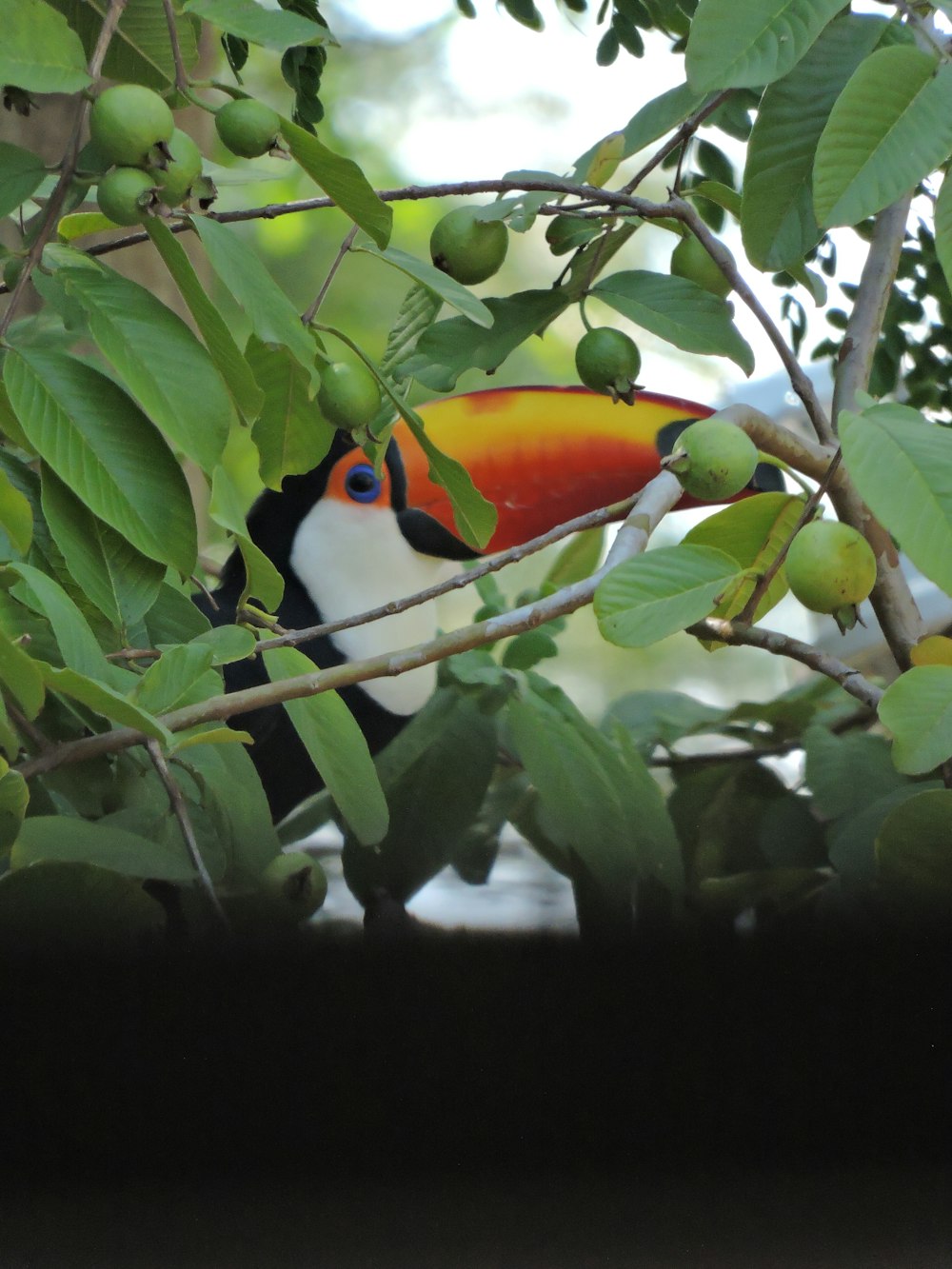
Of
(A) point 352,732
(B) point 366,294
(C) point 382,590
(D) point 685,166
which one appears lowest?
(A) point 352,732

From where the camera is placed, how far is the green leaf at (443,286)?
38cm

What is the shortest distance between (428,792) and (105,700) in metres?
0.29

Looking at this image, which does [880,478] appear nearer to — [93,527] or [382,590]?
[93,527]

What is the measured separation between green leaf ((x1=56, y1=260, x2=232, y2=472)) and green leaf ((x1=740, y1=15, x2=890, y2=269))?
0.20 meters

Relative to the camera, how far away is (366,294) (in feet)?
6.77

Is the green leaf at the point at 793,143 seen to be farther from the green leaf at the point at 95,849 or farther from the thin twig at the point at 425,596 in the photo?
the green leaf at the point at 95,849

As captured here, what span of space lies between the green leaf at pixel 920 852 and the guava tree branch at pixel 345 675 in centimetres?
13

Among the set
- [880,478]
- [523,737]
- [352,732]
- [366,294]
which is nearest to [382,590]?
[523,737]

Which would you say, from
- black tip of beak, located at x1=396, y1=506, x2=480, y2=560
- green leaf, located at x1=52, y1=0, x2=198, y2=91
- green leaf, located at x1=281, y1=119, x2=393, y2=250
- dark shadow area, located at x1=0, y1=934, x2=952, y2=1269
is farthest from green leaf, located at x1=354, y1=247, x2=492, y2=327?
black tip of beak, located at x1=396, y1=506, x2=480, y2=560

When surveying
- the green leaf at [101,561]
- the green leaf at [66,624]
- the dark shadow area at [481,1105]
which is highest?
the green leaf at [101,561]

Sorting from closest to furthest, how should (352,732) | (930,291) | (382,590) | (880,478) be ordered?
(880,478)
(352,732)
(930,291)
(382,590)

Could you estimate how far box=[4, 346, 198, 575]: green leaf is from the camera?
367 mm

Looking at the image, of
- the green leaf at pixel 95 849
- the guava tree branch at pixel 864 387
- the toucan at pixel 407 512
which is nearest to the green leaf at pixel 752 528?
the guava tree branch at pixel 864 387

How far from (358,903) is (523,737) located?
0.38ft
